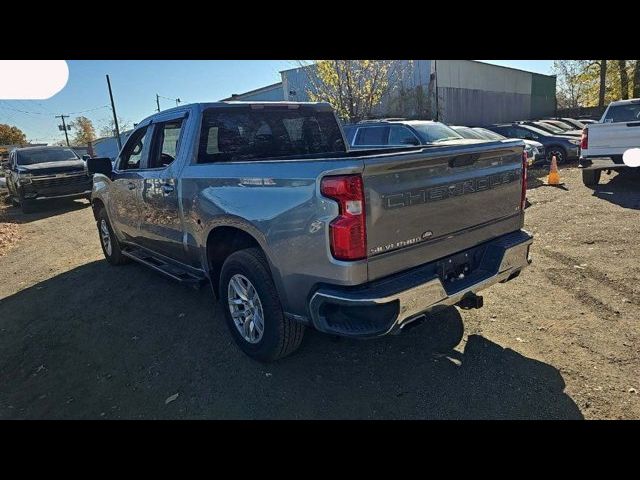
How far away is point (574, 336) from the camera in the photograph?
3.40 m

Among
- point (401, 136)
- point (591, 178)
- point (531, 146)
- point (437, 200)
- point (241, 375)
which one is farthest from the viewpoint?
point (531, 146)

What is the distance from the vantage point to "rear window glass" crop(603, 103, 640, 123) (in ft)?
30.0

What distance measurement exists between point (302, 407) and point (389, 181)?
163 centimetres

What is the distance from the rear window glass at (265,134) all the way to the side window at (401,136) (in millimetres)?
5276

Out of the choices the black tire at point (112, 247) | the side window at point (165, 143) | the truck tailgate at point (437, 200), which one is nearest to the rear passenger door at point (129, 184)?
the side window at point (165, 143)

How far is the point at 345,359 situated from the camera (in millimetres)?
3338

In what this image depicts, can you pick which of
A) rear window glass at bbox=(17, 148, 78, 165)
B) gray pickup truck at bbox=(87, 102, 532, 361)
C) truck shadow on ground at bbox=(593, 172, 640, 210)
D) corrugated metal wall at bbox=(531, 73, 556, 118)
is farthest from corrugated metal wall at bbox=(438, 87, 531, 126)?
gray pickup truck at bbox=(87, 102, 532, 361)

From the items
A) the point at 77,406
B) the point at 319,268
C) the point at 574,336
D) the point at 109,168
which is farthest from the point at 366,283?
the point at 109,168

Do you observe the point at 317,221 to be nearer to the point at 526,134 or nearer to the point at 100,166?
the point at 100,166

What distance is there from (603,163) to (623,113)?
5.04 ft

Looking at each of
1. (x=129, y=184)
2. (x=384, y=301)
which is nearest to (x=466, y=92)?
(x=129, y=184)
